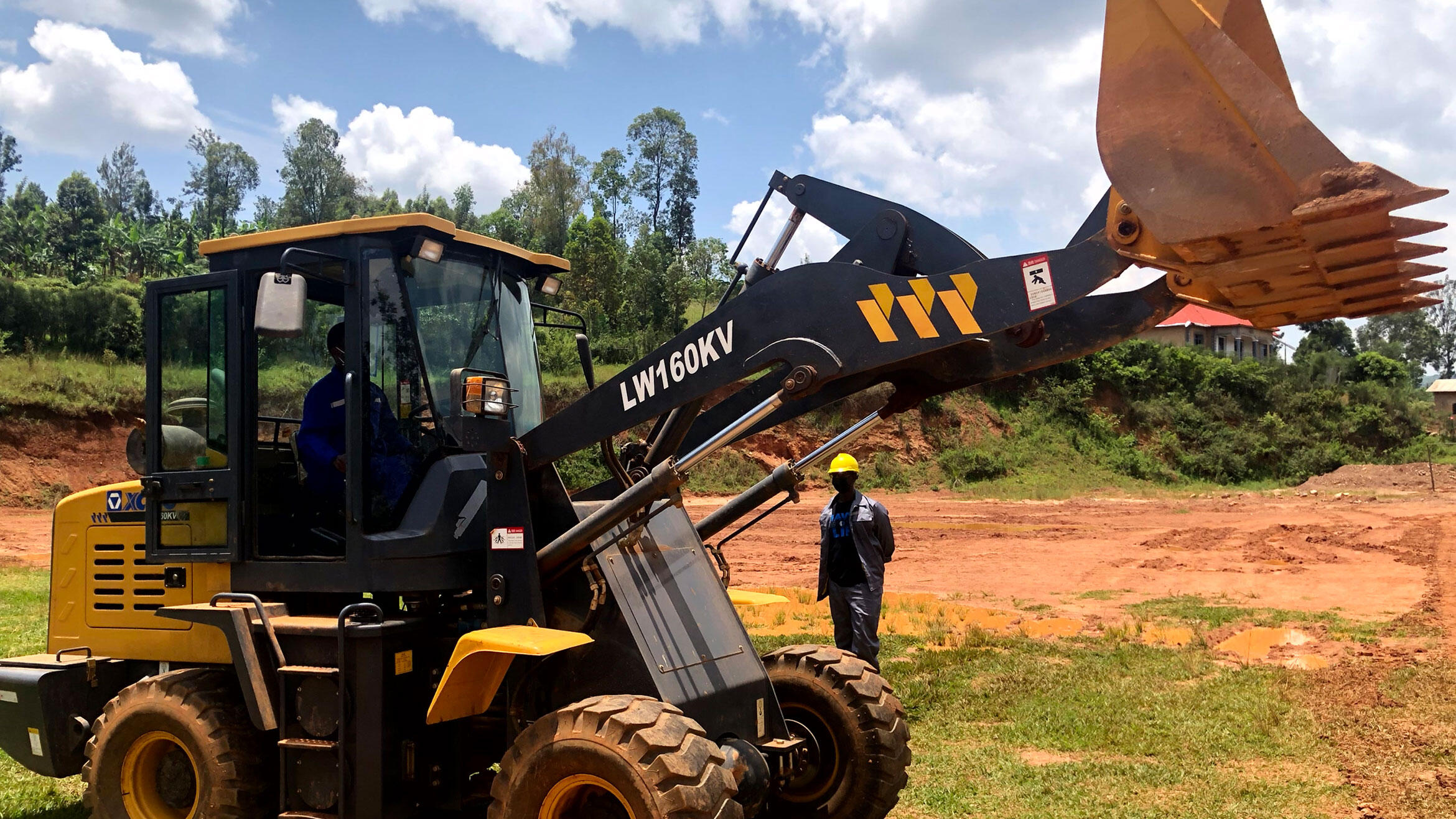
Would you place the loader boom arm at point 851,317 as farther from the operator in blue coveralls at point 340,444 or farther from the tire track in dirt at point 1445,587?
the tire track in dirt at point 1445,587

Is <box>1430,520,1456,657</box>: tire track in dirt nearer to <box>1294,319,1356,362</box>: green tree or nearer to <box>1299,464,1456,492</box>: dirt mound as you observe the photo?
<box>1299,464,1456,492</box>: dirt mound

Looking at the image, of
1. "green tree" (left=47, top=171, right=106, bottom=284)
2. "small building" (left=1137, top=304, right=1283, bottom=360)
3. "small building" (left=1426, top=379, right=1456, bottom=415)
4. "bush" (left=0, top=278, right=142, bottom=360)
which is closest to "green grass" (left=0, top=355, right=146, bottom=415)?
"bush" (left=0, top=278, right=142, bottom=360)

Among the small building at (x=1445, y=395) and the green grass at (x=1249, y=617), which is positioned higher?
the small building at (x=1445, y=395)

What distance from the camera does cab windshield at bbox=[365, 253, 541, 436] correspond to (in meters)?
4.99

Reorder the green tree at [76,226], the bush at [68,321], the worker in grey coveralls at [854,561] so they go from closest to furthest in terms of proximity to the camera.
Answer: the worker in grey coveralls at [854,561], the bush at [68,321], the green tree at [76,226]

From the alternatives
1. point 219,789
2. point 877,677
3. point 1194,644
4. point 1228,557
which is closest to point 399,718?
point 219,789

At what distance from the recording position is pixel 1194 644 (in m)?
11.5

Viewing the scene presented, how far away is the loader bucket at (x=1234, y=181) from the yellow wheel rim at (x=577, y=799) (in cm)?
281

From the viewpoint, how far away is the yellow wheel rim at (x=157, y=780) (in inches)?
200

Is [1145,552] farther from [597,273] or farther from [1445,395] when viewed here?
[1445,395]

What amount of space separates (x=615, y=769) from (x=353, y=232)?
Answer: 2.73 meters

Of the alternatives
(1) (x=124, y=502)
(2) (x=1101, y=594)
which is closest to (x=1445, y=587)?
(2) (x=1101, y=594)

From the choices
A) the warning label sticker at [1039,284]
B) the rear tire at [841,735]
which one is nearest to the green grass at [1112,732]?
the rear tire at [841,735]

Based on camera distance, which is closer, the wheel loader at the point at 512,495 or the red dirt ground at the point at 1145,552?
the wheel loader at the point at 512,495
